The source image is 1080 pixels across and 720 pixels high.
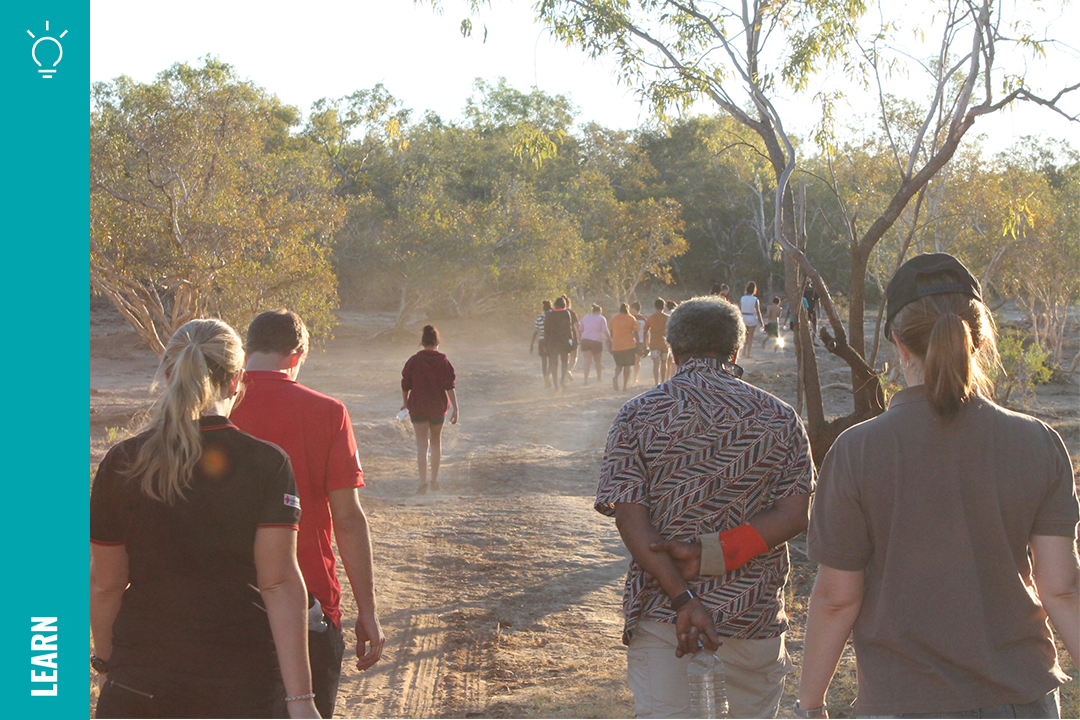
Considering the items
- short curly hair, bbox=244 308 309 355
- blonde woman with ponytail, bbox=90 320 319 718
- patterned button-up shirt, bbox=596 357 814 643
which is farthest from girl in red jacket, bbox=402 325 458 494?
blonde woman with ponytail, bbox=90 320 319 718

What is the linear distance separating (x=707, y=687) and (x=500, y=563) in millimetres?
4861

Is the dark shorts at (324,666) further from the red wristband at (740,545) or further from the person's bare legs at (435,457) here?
the person's bare legs at (435,457)

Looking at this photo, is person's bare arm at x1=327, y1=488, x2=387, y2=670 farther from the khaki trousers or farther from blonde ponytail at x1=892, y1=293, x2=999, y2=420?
blonde ponytail at x1=892, y1=293, x2=999, y2=420

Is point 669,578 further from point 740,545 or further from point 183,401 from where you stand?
point 183,401

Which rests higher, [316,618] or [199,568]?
[199,568]

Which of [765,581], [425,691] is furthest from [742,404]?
[425,691]

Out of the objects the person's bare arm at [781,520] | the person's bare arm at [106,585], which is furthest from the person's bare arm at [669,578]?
the person's bare arm at [106,585]

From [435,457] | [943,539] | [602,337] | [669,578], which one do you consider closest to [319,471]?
[669,578]

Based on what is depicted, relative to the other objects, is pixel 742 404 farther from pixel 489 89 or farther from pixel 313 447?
pixel 489 89

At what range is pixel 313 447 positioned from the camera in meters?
3.11

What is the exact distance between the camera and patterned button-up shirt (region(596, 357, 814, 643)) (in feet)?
9.20

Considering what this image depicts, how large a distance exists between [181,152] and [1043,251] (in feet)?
70.9

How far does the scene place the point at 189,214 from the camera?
1444 cm

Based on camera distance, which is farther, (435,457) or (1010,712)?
(435,457)
